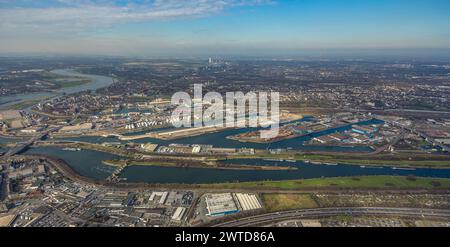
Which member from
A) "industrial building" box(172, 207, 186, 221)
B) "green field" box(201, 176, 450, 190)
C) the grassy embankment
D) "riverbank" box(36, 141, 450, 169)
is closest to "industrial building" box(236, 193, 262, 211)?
"green field" box(201, 176, 450, 190)

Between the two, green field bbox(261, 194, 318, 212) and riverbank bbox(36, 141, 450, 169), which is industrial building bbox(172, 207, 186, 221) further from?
riverbank bbox(36, 141, 450, 169)

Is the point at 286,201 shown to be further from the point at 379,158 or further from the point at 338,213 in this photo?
the point at 379,158

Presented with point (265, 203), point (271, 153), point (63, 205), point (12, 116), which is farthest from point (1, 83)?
point (265, 203)

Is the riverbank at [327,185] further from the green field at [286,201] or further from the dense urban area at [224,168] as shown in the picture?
the green field at [286,201]

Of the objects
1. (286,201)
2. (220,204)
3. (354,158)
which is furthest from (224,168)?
(354,158)

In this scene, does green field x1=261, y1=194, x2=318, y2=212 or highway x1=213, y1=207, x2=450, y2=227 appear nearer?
highway x1=213, y1=207, x2=450, y2=227

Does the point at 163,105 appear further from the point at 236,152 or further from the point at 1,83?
the point at 1,83
